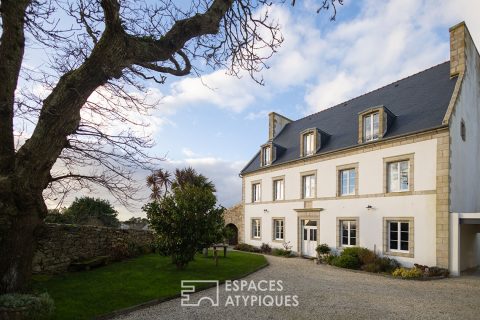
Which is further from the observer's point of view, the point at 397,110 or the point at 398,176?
the point at 397,110

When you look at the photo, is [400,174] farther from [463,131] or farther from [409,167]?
[463,131]

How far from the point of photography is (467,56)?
15.5 meters

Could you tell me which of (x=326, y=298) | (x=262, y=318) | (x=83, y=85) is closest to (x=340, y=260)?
(x=326, y=298)

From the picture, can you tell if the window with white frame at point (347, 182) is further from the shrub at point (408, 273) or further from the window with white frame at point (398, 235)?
the shrub at point (408, 273)

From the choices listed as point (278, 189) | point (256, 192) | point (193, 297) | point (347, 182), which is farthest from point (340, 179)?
point (193, 297)

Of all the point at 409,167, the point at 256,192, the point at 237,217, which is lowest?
the point at 237,217

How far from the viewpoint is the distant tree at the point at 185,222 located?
38.3 feet

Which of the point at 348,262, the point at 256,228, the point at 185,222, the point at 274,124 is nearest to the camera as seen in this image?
the point at 185,222

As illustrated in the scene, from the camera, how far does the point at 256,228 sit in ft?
81.1

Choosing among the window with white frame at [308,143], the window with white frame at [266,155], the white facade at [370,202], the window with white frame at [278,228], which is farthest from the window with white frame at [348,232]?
the window with white frame at [266,155]

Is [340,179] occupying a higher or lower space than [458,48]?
lower

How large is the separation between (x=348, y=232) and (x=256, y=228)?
29.1 ft

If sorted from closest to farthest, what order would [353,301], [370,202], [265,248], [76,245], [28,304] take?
[28,304] → [353,301] → [76,245] → [370,202] → [265,248]

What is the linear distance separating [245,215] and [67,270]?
1626 centimetres
